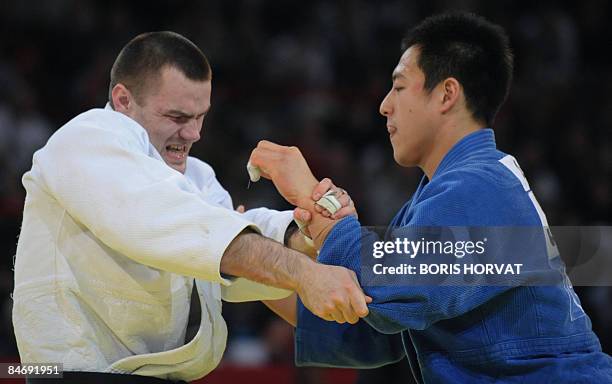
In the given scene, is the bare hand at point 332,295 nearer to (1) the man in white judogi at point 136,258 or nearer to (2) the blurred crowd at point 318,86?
(1) the man in white judogi at point 136,258

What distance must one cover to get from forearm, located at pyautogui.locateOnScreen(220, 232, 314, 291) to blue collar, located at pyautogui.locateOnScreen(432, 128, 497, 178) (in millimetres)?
720

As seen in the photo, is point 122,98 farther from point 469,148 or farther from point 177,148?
point 469,148

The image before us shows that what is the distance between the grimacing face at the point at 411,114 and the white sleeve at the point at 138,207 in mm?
870

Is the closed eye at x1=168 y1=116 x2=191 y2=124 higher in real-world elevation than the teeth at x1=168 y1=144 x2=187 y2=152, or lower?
higher

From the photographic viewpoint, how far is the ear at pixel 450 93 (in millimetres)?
3264

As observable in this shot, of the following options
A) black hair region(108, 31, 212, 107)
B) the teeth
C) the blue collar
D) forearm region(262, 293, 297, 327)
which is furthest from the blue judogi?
black hair region(108, 31, 212, 107)

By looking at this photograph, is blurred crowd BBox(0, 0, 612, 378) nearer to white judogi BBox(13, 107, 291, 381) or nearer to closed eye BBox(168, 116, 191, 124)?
closed eye BBox(168, 116, 191, 124)

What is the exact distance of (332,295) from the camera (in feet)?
8.89

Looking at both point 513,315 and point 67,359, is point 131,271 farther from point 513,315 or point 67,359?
point 513,315

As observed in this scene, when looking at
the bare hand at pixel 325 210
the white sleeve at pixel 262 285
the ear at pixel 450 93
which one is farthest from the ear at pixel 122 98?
the ear at pixel 450 93

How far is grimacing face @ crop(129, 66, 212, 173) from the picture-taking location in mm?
3342

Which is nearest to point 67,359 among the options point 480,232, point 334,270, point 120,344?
point 120,344

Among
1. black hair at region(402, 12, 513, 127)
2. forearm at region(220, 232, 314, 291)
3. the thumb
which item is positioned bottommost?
forearm at region(220, 232, 314, 291)

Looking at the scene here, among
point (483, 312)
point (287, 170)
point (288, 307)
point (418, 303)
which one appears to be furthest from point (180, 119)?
point (483, 312)
